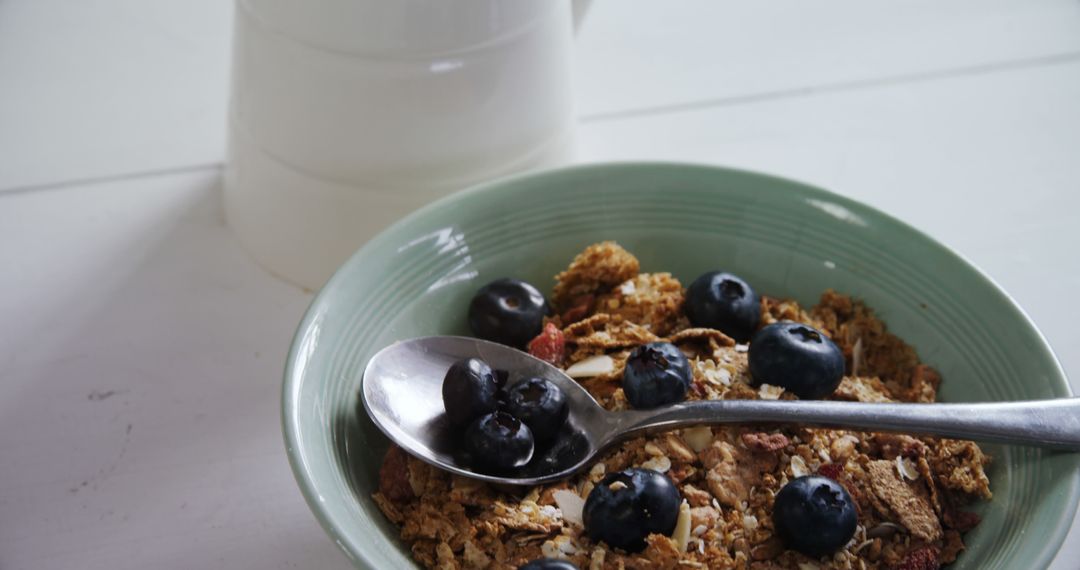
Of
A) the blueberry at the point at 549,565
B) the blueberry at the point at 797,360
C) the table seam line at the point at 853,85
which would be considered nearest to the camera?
the blueberry at the point at 549,565

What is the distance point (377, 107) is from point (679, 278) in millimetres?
283

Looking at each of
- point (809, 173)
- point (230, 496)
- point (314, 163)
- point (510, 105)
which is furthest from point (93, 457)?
point (809, 173)

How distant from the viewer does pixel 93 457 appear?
773 mm

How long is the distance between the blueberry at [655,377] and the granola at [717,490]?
2cm

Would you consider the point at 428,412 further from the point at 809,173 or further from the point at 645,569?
the point at 809,173

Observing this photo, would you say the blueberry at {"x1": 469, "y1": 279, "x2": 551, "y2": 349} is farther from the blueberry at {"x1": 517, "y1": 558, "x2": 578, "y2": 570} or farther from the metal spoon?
the blueberry at {"x1": 517, "y1": 558, "x2": 578, "y2": 570}

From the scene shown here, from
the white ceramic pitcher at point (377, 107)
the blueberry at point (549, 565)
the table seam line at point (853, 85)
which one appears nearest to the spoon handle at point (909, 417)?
the blueberry at point (549, 565)

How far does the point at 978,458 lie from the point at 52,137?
974 mm

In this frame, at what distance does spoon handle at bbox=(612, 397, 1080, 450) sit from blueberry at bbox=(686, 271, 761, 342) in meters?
0.10

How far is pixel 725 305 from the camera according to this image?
2.41 ft

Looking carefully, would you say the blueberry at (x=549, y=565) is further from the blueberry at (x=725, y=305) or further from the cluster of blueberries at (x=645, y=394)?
the blueberry at (x=725, y=305)

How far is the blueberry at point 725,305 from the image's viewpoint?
74 centimetres

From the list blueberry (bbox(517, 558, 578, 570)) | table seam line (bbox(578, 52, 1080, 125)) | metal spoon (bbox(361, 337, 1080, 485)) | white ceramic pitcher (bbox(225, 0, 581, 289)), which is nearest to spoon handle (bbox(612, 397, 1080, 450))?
metal spoon (bbox(361, 337, 1080, 485))

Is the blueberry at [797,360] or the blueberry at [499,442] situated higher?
the blueberry at [797,360]
